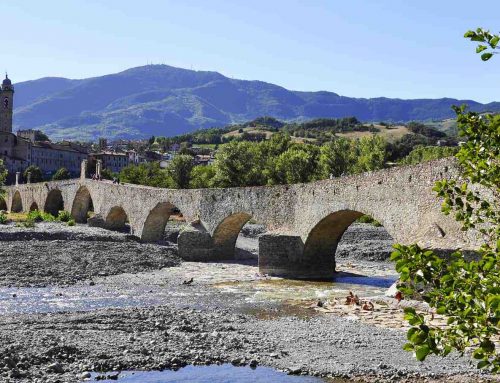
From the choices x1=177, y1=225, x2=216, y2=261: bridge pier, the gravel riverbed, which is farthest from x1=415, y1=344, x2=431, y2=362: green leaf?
x1=177, y1=225, x2=216, y2=261: bridge pier

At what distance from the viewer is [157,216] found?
142 feet

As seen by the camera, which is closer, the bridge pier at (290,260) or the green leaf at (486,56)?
the green leaf at (486,56)

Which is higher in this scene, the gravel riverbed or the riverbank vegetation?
the riverbank vegetation

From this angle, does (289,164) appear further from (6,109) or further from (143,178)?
(6,109)

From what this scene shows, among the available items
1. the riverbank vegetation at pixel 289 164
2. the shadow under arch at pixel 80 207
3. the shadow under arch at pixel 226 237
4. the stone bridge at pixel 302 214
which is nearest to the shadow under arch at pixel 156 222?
the stone bridge at pixel 302 214

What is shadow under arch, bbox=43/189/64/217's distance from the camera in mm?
71062

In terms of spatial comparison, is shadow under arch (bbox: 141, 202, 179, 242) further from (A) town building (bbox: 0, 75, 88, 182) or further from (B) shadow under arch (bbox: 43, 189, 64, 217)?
(A) town building (bbox: 0, 75, 88, 182)

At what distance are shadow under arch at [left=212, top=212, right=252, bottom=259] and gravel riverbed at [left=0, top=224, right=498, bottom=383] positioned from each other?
30.6 ft

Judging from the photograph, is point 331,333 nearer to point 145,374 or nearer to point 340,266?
point 145,374

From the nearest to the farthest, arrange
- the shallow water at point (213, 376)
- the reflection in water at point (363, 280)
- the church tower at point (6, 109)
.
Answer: the shallow water at point (213, 376), the reflection in water at point (363, 280), the church tower at point (6, 109)

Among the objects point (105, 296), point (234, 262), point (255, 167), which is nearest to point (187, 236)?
point (234, 262)

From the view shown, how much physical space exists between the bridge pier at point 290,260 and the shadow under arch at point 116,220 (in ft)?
77.5

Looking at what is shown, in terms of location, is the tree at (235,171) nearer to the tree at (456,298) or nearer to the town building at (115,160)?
the tree at (456,298)

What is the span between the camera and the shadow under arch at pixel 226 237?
35875 millimetres
